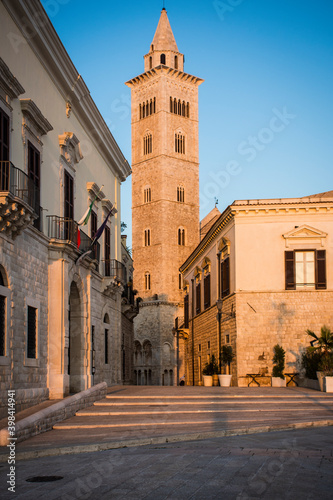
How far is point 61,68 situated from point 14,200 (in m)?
7.61

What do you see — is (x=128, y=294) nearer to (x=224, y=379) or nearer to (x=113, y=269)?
(x=113, y=269)

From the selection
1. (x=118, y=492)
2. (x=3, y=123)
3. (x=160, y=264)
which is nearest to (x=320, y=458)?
(x=118, y=492)

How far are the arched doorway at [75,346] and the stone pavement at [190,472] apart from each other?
37.6 ft

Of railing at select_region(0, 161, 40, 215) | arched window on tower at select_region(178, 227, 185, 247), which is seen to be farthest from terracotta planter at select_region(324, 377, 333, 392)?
arched window on tower at select_region(178, 227, 185, 247)

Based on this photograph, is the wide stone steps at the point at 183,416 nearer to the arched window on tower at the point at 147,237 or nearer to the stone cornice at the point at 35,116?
the stone cornice at the point at 35,116

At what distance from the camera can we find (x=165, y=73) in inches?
3059

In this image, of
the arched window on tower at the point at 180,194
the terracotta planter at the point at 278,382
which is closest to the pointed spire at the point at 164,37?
the arched window on tower at the point at 180,194

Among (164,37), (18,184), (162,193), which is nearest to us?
(18,184)

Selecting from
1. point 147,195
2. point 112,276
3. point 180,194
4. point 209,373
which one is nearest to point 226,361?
point 209,373

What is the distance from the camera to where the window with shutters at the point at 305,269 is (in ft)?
101

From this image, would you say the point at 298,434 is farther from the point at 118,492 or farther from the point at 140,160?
the point at 140,160

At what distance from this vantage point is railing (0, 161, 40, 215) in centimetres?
1503

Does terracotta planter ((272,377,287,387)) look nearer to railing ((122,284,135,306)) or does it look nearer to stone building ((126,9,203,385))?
railing ((122,284,135,306))

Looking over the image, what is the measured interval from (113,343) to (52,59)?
1404 cm
